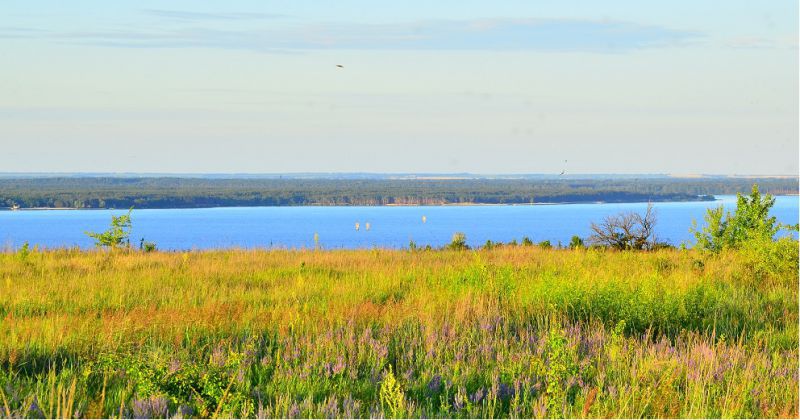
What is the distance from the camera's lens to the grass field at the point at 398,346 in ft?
20.7

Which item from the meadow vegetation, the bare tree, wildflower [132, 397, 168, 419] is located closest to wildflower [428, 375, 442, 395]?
the meadow vegetation

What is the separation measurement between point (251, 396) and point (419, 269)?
10.1m

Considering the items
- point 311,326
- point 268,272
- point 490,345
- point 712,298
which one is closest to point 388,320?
point 311,326

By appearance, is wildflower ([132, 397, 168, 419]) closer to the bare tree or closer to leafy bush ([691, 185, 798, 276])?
leafy bush ([691, 185, 798, 276])

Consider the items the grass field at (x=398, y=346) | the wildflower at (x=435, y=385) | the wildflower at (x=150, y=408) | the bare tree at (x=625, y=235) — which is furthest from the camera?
the bare tree at (x=625, y=235)

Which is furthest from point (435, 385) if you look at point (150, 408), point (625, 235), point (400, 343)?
point (625, 235)

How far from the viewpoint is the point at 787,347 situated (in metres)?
9.29

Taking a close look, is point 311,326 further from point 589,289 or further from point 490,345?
point 589,289

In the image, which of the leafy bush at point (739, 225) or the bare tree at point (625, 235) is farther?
the bare tree at point (625, 235)

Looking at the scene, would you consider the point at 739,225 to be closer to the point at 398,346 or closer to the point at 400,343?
the point at 400,343

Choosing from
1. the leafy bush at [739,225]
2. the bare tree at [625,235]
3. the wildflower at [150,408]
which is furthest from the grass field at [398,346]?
the bare tree at [625,235]

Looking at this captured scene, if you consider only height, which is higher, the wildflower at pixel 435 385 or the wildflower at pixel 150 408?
the wildflower at pixel 150 408

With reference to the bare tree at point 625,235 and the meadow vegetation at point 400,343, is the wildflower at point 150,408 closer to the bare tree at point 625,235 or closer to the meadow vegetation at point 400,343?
the meadow vegetation at point 400,343

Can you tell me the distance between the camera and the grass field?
630 centimetres
